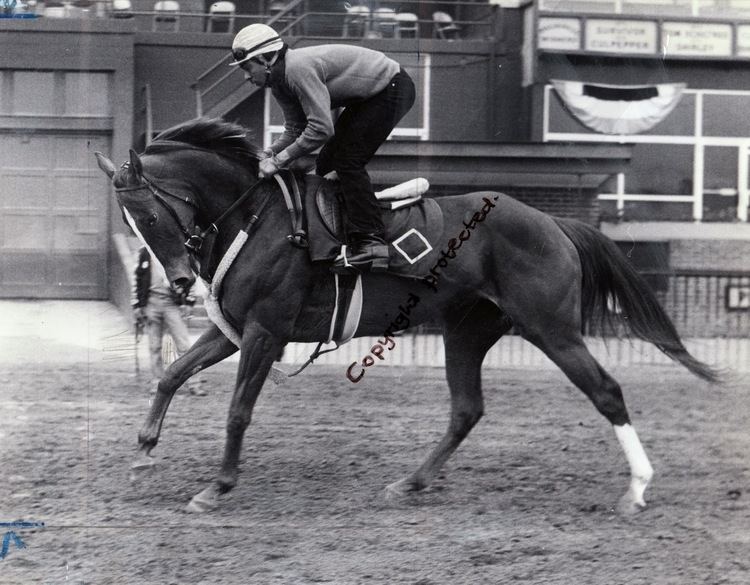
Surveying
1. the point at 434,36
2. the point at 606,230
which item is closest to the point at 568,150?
the point at 606,230

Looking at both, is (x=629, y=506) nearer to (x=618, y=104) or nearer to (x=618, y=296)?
(x=618, y=296)

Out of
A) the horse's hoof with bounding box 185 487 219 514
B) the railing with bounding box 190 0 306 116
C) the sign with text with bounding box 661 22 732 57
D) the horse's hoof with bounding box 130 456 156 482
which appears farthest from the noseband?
the sign with text with bounding box 661 22 732 57

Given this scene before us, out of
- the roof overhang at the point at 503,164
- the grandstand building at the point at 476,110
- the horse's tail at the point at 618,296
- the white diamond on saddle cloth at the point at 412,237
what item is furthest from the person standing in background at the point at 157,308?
the roof overhang at the point at 503,164

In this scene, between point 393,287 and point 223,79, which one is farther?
point 223,79

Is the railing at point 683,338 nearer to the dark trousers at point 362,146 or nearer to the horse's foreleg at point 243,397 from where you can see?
the dark trousers at point 362,146

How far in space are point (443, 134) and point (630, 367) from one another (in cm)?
463

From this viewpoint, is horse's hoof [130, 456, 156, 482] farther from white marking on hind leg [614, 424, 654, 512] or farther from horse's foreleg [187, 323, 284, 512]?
white marking on hind leg [614, 424, 654, 512]

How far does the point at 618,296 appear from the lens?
609cm

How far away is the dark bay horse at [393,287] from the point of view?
5375 millimetres

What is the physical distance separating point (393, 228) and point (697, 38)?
9.31 m

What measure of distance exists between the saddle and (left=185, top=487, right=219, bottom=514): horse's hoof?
1422 mm

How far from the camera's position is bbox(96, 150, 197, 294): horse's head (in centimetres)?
531

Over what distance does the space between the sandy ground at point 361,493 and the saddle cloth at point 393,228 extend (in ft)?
4.60

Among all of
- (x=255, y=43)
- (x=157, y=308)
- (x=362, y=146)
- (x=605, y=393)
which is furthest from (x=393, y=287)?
(x=157, y=308)
